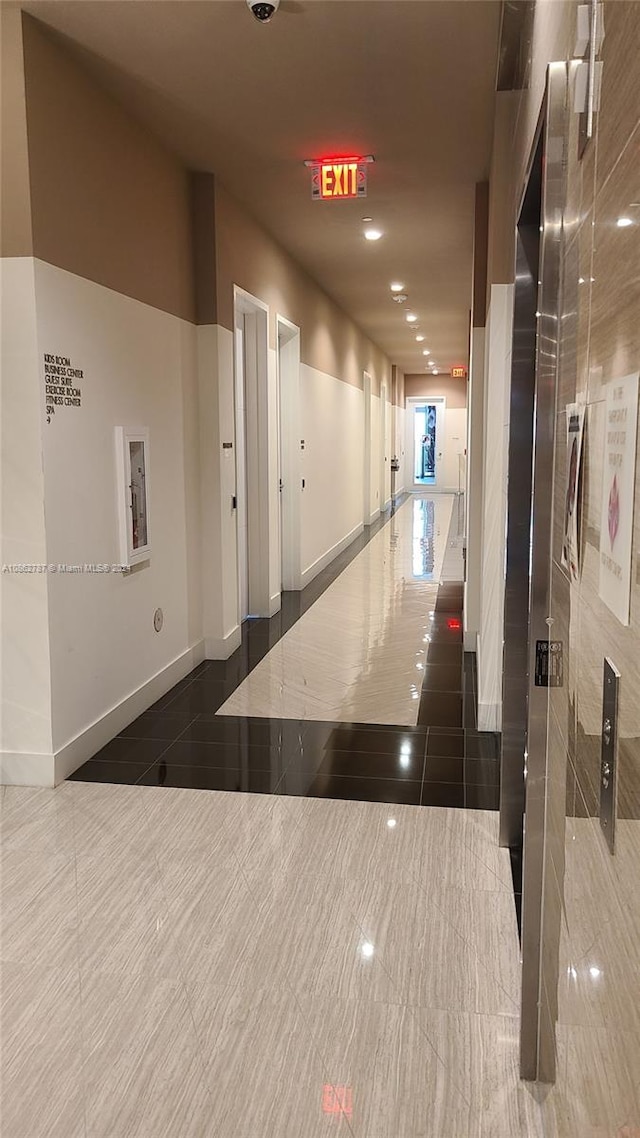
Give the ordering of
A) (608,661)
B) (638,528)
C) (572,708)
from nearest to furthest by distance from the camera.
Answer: (638,528)
(608,661)
(572,708)

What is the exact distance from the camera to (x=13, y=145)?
354 centimetres

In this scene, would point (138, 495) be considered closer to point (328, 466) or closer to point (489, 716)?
point (489, 716)

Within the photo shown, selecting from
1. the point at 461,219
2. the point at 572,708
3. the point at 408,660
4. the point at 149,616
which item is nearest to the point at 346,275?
the point at 461,219

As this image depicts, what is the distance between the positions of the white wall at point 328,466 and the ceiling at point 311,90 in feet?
8.82

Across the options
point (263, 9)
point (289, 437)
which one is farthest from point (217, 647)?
point (263, 9)

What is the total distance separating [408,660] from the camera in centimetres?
607

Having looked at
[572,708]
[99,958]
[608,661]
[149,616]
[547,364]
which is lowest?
[99,958]

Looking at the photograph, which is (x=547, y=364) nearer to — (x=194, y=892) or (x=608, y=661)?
(x=608, y=661)

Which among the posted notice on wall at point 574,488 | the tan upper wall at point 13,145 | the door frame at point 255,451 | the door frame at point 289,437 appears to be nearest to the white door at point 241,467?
the door frame at point 255,451

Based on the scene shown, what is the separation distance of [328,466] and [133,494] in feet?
19.6

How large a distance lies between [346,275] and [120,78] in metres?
4.97

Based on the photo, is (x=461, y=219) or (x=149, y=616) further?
(x=461, y=219)

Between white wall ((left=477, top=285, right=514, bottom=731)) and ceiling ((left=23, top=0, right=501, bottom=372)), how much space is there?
104cm

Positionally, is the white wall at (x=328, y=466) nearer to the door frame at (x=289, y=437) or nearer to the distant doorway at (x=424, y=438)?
the door frame at (x=289, y=437)
